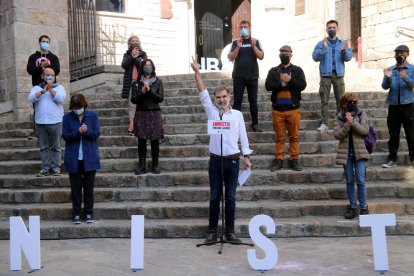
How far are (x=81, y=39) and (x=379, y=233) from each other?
10.9 m

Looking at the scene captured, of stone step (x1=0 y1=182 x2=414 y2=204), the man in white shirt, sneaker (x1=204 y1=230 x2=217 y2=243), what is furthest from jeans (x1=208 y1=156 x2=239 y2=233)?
stone step (x1=0 y1=182 x2=414 y2=204)

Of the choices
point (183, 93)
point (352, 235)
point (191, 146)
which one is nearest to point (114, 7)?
point (183, 93)

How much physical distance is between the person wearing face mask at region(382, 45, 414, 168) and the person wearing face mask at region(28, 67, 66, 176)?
5.12 m

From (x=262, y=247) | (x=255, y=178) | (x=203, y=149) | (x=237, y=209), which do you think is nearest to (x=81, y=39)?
(x=203, y=149)

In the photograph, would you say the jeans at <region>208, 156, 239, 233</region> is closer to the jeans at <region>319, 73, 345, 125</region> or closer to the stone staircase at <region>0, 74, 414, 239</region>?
the stone staircase at <region>0, 74, 414, 239</region>

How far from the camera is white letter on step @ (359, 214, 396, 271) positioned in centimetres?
516

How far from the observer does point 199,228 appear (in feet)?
23.1

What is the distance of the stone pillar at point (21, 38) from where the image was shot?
12273 mm

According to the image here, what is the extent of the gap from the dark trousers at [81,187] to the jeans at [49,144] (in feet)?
4.98

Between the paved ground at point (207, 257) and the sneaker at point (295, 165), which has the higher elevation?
the sneaker at point (295, 165)

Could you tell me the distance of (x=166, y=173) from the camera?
28.1ft

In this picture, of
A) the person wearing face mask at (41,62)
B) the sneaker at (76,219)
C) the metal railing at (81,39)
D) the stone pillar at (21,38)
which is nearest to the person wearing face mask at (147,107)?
the sneaker at (76,219)

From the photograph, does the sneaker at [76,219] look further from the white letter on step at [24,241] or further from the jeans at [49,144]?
the white letter on step at [24,241]

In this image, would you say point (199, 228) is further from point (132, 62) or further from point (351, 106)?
point (132, 62)
